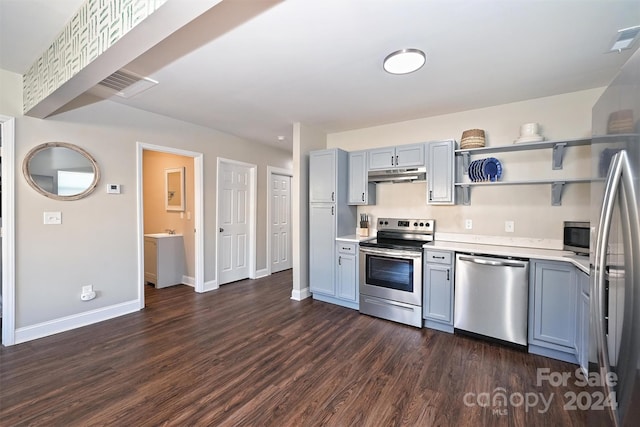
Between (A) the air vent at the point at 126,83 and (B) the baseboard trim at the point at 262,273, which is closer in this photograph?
(A) the air vent at the point at 126,83

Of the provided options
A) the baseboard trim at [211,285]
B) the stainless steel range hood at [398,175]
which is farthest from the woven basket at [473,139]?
the baseboard trim at [211,285]

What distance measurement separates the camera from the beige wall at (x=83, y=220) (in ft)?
8.66

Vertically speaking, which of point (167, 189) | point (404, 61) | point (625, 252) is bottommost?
point (625, 252)

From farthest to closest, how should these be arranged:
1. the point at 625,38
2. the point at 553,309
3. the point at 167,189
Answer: the point at 167,189
the point at 553,309
the point at 625,38

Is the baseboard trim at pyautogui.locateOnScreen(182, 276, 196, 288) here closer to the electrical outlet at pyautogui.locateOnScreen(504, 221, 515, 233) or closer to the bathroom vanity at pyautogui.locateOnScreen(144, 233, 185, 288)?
the bathroom vanity at pyautogui.locateOnScreen(144, 233, 185, 288)

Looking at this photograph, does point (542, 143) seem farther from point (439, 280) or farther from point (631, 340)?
point (631, 340)

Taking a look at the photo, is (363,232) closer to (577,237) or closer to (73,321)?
(577,237)

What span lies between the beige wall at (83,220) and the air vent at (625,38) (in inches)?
176

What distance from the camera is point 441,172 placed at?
3141mm

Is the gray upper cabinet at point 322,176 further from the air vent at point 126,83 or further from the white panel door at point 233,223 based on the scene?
the air vent at point 126,83

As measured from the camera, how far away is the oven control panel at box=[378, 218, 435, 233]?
11.4ft

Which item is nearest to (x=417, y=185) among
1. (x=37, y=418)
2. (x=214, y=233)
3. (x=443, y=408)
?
(x=443, y=408)

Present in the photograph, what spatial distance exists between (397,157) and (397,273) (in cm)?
140

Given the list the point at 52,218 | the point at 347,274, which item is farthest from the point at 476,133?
the point at 52,218
